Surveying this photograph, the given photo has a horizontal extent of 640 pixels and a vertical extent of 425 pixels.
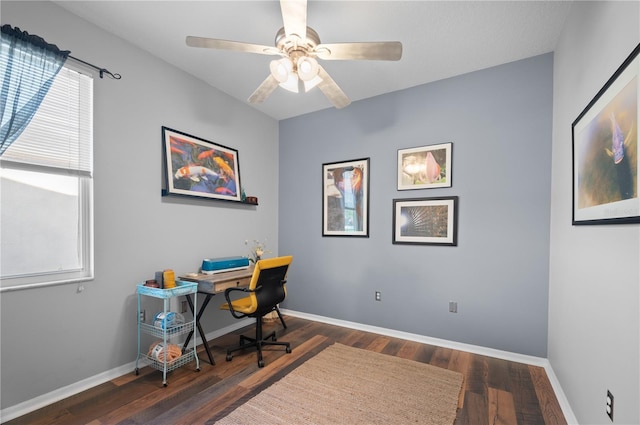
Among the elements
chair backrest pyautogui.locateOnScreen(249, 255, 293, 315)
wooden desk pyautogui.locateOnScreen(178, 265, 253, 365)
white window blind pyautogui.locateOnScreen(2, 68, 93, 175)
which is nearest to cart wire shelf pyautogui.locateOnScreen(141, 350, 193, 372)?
wooden desk pyautogui.locateOnScreen(178, 265, 253, 365)

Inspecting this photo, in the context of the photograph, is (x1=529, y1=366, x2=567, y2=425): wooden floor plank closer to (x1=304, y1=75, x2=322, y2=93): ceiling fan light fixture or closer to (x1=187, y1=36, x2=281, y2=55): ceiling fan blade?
(x1=304, y1=75, x2=322, y2=93): ceiling fan light fixture

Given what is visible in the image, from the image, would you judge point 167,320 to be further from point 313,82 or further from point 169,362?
point 313,82

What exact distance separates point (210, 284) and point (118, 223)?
94 centimetres

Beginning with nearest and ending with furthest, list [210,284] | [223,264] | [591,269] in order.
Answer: [591,269] → [210,284] → [223,264]

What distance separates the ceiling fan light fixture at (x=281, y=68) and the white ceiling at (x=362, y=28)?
505 millimetres

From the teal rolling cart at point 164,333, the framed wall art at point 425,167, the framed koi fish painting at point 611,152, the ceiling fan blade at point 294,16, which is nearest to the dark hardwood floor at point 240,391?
the teal rolling cart at point 164,333

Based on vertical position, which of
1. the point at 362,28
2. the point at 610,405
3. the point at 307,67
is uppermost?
the point at 362,28

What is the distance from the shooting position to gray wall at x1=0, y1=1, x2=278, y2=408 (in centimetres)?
198

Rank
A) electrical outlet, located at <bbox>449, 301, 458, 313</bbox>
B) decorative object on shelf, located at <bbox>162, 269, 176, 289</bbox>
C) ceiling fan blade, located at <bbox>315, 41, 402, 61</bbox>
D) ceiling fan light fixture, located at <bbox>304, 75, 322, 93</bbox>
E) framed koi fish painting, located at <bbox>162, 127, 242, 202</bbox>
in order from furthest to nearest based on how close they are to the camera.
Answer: electrical outlet, located at <bbox>449, 301, 458, 313</bbox>, framed koi fish painting, located at <bbox>162, 127, 242, 202</bbox>, decorative object on shelf, located at <bbox>162, 269, 176, 289</bbox>, ceiling fan light fixture, located at <bbox>304, 75, 322, 93</bbox>, ceiling fan blade, located at <bbox>315, 41, 402, 61</bbox>

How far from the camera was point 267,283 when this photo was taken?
2.82m

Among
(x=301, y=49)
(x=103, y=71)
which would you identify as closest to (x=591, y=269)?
(x=301, y=49)

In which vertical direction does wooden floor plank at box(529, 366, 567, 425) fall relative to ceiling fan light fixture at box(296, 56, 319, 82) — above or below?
below

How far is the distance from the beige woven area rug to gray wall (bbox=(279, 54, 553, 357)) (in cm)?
76

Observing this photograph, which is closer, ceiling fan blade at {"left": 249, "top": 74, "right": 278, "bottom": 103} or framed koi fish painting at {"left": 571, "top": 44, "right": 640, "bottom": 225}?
framed koi fish painting at {"left": 571, "top": 44, "right": 640, "bottom": 225}
